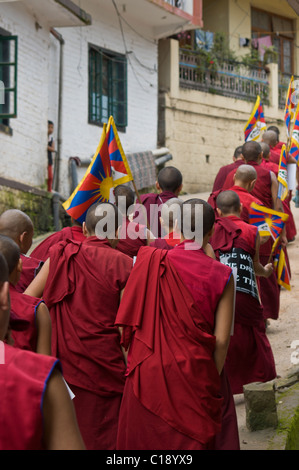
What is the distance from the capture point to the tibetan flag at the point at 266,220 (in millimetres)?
6785

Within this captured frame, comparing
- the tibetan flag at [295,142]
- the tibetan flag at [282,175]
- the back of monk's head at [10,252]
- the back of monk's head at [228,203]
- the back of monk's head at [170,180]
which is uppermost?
the tibetan flag at [295,142]

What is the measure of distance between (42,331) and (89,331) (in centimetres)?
107

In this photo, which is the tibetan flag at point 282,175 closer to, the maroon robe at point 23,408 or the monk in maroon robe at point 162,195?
the monk in maroon robe at point 162,195

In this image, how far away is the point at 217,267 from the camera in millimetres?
3883

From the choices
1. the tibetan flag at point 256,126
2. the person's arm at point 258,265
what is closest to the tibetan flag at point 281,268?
the person's arm at point 258,265

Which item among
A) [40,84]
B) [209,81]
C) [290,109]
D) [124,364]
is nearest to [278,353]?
[124,364]

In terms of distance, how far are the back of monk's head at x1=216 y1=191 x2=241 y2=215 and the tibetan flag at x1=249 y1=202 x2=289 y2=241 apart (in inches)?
33.7

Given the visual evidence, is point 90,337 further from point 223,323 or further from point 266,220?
point 266,220

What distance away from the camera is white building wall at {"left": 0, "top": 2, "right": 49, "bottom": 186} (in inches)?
486

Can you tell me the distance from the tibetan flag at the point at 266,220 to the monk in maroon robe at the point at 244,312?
1.07m

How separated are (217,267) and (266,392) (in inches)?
52.3

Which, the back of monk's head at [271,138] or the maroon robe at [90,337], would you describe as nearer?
the maroon robe at [90,337]

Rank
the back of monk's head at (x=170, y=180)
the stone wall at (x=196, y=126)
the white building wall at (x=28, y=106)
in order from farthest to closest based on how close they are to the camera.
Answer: the stone wall at (x=196, y=126) < the white building wall at (x=28, y=106) < the back of monk's head at (x=170, y=180)

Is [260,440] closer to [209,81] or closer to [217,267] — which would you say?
[217,267]
